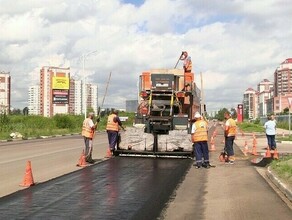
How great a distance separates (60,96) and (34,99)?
34.6 meters

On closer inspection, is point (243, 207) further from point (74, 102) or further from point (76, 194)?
point (74, 102)

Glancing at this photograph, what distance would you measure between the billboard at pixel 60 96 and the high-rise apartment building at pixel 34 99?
26.4m

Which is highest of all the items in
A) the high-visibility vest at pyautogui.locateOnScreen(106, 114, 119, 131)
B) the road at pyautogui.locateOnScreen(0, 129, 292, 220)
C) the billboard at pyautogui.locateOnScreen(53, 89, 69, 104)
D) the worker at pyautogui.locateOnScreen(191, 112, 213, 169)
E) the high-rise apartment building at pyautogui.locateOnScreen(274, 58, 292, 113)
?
the high-rise apartment building at pyautogui.locateOnScreen(274, 58, 292, 113)

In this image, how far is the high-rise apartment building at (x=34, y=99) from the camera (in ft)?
394

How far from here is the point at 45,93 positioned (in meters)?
114

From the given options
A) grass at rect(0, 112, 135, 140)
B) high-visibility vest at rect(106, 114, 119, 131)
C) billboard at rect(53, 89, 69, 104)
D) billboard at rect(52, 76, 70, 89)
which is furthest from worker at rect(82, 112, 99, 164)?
billboard at rect(52, 76, 70, 89)

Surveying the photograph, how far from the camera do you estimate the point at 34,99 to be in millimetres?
124625

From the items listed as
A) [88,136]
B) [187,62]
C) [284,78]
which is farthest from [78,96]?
[88,136]

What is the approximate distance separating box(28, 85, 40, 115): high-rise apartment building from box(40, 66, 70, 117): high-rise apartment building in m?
5.82

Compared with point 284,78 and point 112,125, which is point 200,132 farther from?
point 284,78

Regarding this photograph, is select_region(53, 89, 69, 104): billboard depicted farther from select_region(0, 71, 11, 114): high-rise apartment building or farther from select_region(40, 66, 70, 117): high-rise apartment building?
select_region(0, 71, 11, 114): high-rise apartment building

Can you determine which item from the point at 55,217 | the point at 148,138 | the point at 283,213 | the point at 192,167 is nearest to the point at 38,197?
the point at 55,217

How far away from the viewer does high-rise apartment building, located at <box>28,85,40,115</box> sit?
120031mm

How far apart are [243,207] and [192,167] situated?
724 centimetres
